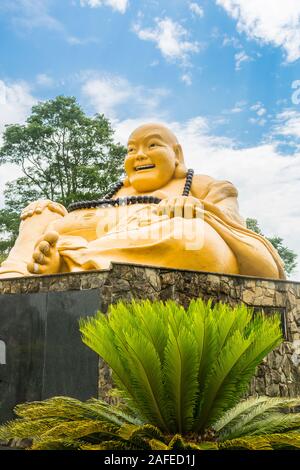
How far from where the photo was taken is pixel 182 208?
19.9ft

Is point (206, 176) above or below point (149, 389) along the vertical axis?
above

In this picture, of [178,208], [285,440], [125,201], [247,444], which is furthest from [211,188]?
[247,444]

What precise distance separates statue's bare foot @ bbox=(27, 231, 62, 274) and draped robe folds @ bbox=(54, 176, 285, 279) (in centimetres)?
15

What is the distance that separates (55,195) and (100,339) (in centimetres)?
1470

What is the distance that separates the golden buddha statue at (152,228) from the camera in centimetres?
564

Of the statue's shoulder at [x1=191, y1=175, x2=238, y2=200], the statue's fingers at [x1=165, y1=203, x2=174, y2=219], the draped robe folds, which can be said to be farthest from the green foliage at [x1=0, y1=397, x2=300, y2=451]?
the statue's shoulder at [x1=191, y1=175, x2=238, y2=200]

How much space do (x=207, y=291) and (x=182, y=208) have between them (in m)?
1.07

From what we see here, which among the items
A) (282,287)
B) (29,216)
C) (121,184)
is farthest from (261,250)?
(29,216)

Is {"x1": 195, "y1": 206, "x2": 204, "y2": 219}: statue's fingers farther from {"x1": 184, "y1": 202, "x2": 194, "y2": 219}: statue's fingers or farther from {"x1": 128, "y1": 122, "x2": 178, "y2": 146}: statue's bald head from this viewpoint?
{"x1": 128, "y1": 122, "x2": 178, "y2": 146}: statue's bald head

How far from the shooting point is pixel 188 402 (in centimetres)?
306

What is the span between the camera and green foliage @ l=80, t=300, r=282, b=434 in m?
3.01

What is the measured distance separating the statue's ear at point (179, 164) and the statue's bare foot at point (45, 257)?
2.55 meters

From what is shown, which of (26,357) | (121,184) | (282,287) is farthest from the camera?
(121,184)
